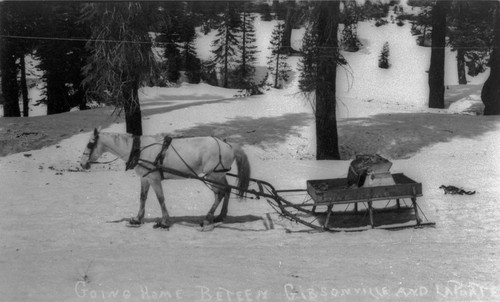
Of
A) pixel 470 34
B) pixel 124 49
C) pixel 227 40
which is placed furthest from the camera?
pixel 227 40

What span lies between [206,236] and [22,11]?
16907 mm

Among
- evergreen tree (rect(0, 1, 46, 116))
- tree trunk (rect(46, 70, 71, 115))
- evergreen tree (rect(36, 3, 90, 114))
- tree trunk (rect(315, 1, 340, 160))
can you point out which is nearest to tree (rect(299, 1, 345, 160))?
tree trunk (rect(315, 1, 340, 160))

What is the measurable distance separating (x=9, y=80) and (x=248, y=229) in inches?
665

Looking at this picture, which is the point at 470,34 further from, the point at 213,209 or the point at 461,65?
the point at 213,209

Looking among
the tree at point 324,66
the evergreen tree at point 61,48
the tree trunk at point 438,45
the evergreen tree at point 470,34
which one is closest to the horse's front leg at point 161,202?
the tree at point 324,66

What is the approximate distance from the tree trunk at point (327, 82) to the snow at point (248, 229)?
791 mm

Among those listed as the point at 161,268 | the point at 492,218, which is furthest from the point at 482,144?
the point at 161,268

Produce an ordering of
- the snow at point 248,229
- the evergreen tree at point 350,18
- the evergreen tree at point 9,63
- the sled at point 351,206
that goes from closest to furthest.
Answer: the snow at point 248,229, the sled at point 351,206, the evergreen tree at point 350,18, the evergreen tree at point 9,63

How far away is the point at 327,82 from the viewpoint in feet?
46.8

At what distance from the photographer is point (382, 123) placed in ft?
56.7

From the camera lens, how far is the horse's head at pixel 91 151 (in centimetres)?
815

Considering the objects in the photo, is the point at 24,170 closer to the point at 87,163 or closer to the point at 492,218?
the point at 87,163

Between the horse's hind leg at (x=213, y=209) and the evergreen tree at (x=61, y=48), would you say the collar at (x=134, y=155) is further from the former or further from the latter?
the evergreen tree at (x=61, y=48)
